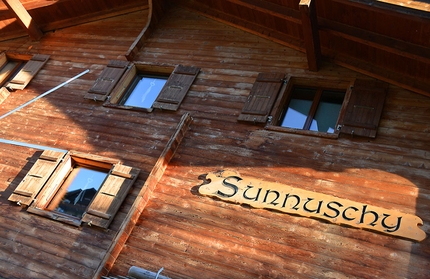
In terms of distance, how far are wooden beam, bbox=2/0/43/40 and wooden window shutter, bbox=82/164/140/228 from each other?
4946 millimetres

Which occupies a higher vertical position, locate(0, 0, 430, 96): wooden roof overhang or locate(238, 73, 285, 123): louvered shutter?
locate(0, 0, 430, 96): wooden roof overhang

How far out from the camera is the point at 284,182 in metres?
Answer: 7.05

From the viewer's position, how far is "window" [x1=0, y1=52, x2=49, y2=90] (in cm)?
1027

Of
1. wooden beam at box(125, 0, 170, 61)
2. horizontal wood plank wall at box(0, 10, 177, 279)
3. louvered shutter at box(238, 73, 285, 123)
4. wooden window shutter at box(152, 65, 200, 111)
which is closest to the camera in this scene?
horizontal wood plank wall at box(0, 10, 177, 279)

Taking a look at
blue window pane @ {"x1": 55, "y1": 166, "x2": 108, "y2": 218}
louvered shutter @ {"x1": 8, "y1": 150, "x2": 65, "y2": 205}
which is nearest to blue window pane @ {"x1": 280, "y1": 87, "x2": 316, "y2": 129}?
blue window pane @ {"x1": 55, "y1": 166, "x2": 108, "y2": 218}

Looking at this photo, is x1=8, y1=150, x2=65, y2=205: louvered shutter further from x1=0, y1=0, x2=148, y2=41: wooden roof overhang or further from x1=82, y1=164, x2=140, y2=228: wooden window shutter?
x1=0, y1=0, x2=148, y2=41: wooden roof overhang

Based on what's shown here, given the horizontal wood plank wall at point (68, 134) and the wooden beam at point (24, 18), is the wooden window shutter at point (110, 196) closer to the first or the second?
the horizontal wood plank wall at point (68, 134)

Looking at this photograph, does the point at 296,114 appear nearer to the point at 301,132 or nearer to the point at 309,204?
the point at 301,132

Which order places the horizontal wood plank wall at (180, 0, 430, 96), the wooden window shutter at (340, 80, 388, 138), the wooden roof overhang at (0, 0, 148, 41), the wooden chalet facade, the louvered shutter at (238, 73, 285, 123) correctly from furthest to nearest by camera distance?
the wooden roof overhang at (0, 0, 148, 41), the louvered shutter at (238, 73, 285, 123), the wooden window shutter at (340, 80, 388, 138), the horizontal wood plank wall at (180, 0, 430, 96), the wooden chalet facade

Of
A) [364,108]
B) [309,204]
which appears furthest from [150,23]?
[309,204]

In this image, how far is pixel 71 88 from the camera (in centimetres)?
983

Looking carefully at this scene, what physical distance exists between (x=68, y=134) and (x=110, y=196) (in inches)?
76.3

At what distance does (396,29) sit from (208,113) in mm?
3116

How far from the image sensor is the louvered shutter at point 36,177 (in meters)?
7.86
